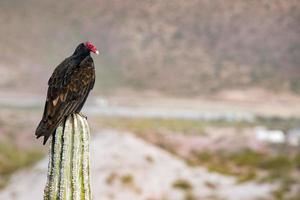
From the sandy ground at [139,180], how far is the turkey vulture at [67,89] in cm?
1837

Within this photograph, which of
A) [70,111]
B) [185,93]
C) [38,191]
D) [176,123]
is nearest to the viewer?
[70,111]

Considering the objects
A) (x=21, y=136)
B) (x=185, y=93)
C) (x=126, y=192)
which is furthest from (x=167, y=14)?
(x=126, y=192)

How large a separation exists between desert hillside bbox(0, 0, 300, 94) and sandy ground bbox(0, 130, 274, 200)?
55751 mm

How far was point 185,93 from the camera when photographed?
88.7 m

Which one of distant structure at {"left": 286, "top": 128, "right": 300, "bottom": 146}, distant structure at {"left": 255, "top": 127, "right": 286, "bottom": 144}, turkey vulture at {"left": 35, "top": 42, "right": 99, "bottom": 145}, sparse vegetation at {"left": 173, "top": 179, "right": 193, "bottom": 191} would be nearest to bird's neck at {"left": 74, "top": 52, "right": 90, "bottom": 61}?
turkey vulture at {"left": 35, "top": 42, "right": 99, "bottom": 145}

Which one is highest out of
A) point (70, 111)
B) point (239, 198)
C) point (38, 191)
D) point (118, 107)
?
point (118, 107)

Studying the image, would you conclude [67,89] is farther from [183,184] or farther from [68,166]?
[183,184]

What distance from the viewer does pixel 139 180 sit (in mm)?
27641

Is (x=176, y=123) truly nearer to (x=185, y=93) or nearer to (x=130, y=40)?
(x=185, y=93)

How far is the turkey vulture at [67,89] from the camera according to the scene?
17.2 feet

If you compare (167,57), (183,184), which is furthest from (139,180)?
(167,57)

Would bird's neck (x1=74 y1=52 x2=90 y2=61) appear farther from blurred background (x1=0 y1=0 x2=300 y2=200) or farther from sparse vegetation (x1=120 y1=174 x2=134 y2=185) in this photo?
blurred background (x1=0 y1=0 x2=300 y2=200)

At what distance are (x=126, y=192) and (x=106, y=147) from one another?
7749 millimetres

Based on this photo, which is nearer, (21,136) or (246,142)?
(246,142)
